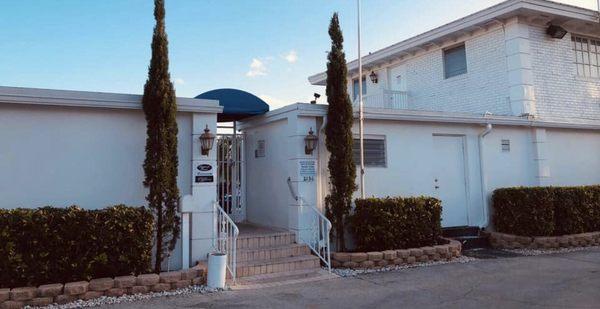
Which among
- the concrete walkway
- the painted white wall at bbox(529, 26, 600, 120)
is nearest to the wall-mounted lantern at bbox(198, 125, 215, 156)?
the concrete walkway

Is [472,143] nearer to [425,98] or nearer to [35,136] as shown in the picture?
[425,98]

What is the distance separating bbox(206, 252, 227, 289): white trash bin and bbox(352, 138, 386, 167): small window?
3.23 meters

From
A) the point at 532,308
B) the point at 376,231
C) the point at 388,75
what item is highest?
the point at 388,75

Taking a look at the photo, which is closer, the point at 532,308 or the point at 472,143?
the point at 532,308

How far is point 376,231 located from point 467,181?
3.05 metres

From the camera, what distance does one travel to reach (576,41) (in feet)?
36.8

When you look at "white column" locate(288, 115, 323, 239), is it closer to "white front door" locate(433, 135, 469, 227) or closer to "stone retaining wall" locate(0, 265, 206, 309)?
"stone retaining wall" locate(0, 265, 206, 309)

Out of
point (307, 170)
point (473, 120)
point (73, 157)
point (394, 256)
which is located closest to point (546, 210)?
point (473, 120)

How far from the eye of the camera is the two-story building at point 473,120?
7738 millimetres

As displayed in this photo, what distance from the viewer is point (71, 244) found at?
16.6 ft

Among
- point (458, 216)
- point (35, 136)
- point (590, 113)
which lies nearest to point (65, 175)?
point (35, 136)

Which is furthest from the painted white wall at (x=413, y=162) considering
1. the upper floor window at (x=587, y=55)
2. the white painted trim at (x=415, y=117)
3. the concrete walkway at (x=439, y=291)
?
the upper floor window at (x=587, y=55)

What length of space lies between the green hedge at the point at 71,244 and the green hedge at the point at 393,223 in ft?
A: 10.9

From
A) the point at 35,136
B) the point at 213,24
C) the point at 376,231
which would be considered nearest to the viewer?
the point at 35,136
